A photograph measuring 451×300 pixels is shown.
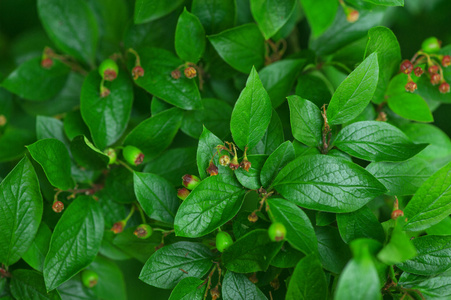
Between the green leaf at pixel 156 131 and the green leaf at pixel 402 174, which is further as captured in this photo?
the green leaf at pixel 156 131

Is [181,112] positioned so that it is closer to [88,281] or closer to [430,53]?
[88,281]

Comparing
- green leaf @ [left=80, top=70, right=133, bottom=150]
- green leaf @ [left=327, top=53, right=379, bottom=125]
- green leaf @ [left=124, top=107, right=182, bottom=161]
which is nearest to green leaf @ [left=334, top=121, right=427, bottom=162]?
green leaf @ [left=327, top=53, right=379, bottom=125]

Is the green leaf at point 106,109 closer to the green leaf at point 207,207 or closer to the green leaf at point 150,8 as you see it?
the green leaf at point 150,8

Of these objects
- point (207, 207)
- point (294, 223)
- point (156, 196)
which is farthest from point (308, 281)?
point (156, 196)

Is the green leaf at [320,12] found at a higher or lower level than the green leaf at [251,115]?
higher

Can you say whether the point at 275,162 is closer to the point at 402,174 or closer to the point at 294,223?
the point at 294,223

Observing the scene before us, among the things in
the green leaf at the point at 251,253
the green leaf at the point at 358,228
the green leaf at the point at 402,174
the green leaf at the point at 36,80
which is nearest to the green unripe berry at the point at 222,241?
the green leaf at the point at 251,253

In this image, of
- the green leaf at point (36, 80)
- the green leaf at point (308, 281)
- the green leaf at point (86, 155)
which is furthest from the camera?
the green leaf at point (36, 80)
